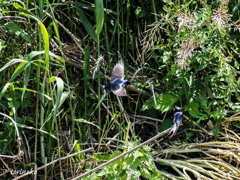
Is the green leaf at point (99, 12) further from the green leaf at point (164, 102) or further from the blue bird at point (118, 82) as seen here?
the green leaf at point (164, 102)

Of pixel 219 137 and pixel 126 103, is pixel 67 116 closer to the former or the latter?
pixel 126 103

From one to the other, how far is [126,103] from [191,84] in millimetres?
602

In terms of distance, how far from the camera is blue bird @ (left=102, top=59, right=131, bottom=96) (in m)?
2.02

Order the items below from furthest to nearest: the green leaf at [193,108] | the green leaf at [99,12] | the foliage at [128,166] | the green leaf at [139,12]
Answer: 1. the green leaf at [139,12]
2. the green leaf at [193,108]
3. the foliage at [128,166]
4. the green leaf at [99,12]

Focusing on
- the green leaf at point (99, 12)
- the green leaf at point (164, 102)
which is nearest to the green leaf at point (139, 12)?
the green leaf at point (164, 102)

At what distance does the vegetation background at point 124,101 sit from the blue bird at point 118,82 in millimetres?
78

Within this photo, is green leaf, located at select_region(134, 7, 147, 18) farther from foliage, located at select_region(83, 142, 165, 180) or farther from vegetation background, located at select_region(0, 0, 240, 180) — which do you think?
foliage, located at select_region(83, 142, 165, 180)

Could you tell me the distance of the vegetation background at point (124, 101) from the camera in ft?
6.30

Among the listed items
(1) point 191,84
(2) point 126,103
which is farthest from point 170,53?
(2) point 126,103

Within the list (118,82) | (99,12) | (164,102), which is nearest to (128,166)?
(118,82)

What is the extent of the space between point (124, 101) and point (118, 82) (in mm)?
615

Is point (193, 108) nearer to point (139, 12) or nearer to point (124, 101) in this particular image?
point (124, 101)

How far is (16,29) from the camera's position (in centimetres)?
191

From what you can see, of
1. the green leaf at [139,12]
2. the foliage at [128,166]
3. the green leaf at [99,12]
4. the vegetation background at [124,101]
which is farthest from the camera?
the green leaf at [139,12]
